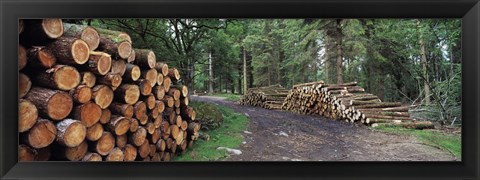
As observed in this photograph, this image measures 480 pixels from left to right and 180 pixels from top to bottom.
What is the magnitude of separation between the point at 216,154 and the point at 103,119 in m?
0.90

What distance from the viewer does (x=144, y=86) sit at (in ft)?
7.80

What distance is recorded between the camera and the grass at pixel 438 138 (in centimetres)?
256

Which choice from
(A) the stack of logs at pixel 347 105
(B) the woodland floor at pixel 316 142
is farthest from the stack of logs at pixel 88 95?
(A) the stack of logs at pixel 347 105

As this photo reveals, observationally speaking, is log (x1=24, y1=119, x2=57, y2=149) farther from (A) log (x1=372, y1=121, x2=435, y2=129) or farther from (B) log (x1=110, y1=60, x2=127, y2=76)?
(A) log (x1=372, y1=121, x2=435, y2=129)

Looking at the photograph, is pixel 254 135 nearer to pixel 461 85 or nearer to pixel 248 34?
pixel 248 34

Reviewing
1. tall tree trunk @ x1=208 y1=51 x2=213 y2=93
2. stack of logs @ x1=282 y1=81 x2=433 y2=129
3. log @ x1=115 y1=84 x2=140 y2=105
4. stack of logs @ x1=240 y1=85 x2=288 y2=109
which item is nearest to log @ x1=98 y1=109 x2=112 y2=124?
log @ x1=115 y1=84 x2=140 y2=105

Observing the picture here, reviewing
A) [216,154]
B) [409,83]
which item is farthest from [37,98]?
[409,83]

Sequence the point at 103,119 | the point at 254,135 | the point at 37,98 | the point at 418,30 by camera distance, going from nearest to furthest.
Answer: the point at 37,98 < the point at 103,119 < the point at 418,30 < the point at 254,135

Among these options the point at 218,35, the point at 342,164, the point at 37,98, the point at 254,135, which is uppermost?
the point at 218,35

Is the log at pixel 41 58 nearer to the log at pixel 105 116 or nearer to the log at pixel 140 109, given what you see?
the log at pixel 105 116

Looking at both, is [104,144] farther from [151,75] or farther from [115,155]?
[151,75]

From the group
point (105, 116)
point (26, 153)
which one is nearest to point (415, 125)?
point (105, 116)

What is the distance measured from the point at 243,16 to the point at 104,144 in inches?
51.3

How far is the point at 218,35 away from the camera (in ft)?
8.65
